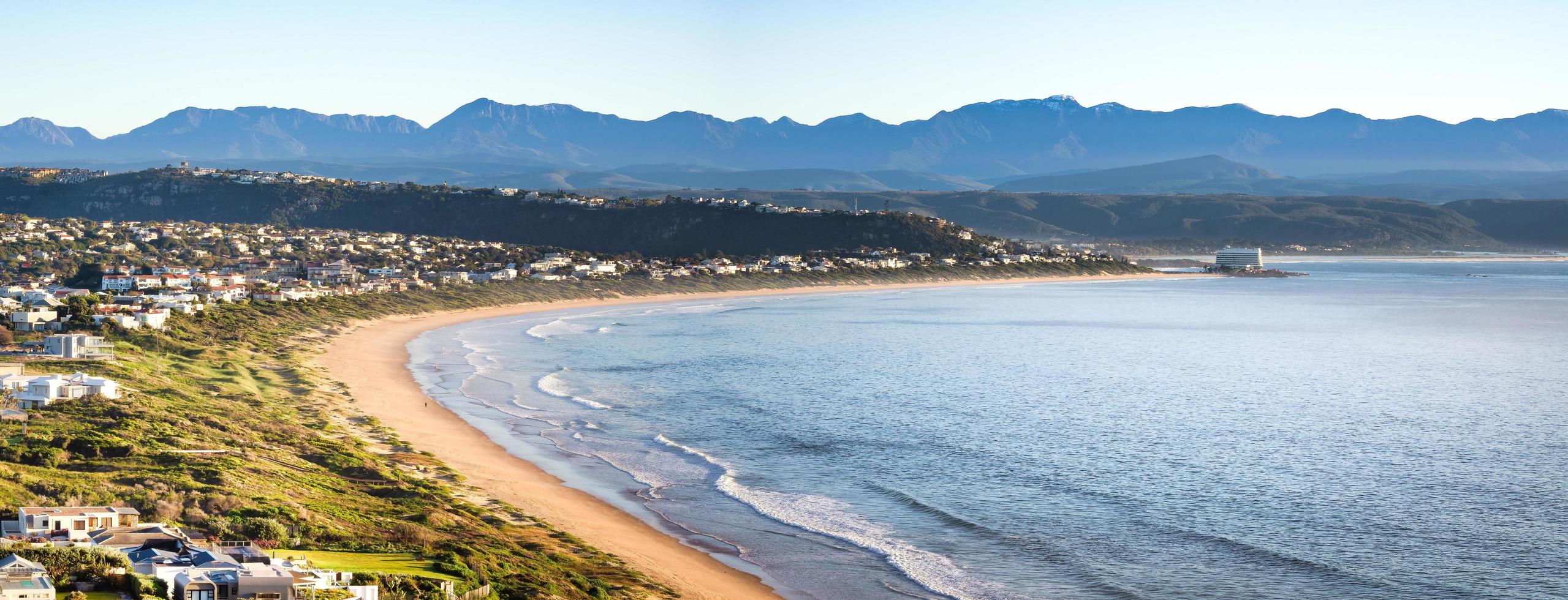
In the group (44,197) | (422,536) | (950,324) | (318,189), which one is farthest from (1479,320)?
(44,197)

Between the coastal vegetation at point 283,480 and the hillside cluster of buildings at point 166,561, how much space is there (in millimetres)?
1056

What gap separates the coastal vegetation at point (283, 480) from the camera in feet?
78.8

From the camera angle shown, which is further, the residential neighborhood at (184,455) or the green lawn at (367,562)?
the green lawn at (367,562)

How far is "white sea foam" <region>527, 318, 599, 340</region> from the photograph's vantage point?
80625 millimetres

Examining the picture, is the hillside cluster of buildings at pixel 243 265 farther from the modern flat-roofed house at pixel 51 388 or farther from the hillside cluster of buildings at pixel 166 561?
the hillside cluster of buildings at pixel 166 561

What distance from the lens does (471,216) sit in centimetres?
18475

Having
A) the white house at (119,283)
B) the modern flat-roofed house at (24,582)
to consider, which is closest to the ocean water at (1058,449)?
the modern flat-roofed house at (24,582)

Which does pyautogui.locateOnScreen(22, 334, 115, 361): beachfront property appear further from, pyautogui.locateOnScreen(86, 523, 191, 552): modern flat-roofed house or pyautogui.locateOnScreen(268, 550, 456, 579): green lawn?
pyautogui.locateOnScreen(268, 550, 456, 579): green lawn

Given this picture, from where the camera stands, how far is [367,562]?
22.9 meters

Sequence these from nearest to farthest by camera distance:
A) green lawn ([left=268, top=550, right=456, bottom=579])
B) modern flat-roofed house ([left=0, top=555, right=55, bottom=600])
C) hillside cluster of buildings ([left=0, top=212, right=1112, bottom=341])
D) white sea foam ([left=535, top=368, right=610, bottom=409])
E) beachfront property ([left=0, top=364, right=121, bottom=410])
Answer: modern flat-roofed house ([left=0, top=555, right=55, bottom=600])
green lawn ([left=268, top=550, right=456, bottom=579])
beachfront property ([left=0, top=364, right=121, bottom=410])
white sea foam ([left=535, top=368, right=610, bottom=409])
hillside cluster of buildings ([left=0, top=212, right=1112, bottom=341])

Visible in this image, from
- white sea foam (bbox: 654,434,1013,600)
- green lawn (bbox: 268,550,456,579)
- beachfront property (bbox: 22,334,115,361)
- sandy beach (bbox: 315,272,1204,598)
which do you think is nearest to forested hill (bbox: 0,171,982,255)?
sandy beach (bbox: 315,272,1204,598)

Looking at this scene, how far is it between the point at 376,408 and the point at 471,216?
467 ft

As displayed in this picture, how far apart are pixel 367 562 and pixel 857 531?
1138cm

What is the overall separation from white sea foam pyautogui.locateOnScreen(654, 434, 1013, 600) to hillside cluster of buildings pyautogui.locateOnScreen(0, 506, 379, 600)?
11.0 metres
